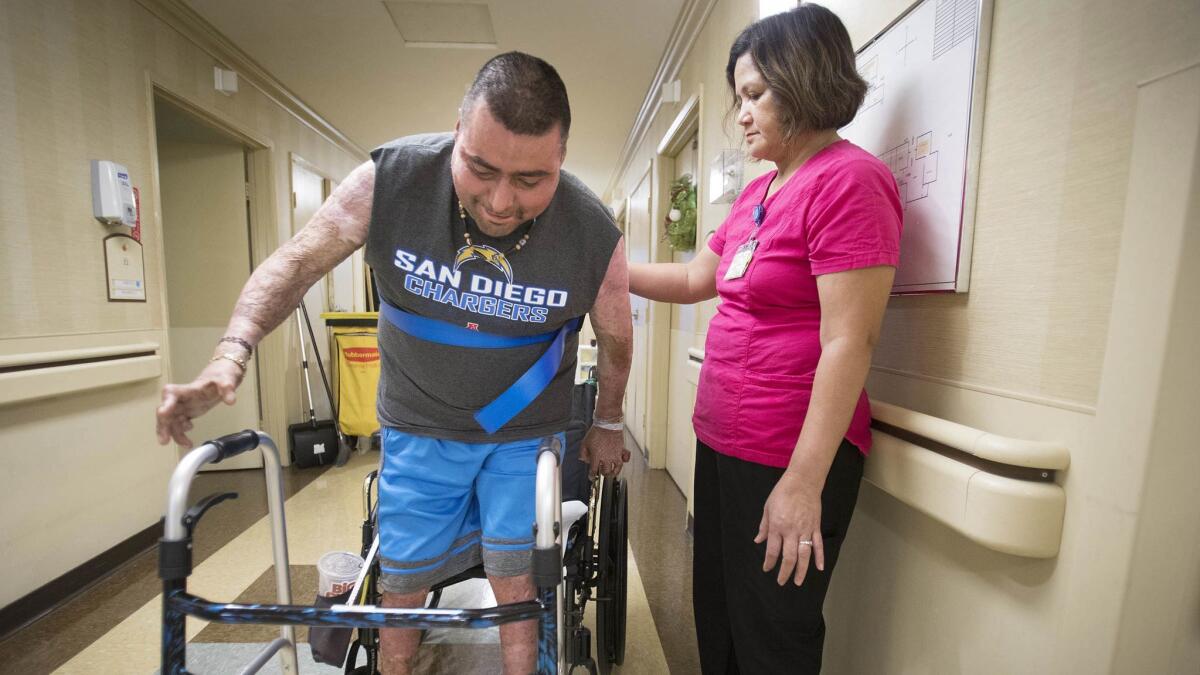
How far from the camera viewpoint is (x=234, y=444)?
79cm

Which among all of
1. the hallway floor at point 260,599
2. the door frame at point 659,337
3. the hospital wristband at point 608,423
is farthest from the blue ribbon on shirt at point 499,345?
the door frame at point 659,337

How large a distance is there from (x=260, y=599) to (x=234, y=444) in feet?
5.01

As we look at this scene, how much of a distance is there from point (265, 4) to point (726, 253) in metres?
2.90

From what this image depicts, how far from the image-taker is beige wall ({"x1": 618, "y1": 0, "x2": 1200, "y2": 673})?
0.58m

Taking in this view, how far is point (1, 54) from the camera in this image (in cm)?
169

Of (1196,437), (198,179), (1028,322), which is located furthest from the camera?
(198,179)

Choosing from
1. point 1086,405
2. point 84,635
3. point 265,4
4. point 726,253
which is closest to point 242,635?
point 84,635

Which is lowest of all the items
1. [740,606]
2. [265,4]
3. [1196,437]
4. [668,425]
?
[668,425]

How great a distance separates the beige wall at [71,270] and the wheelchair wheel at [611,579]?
206 cm

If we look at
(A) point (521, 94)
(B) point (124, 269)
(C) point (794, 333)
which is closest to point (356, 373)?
(B) point (124, 269)

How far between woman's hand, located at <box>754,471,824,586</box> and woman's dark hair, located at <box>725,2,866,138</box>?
0.63 meters

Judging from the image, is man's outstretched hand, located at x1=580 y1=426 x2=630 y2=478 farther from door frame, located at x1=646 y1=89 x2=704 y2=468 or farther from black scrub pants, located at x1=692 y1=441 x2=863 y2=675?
door frame, located at x1=646 y1=89 x2=704 y2=468

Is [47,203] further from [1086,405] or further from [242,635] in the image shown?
[1086,405]

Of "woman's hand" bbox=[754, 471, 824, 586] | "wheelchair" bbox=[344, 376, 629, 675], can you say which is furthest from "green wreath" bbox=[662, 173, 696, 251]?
"woman's hand" bbox=[754, 471, 824, 586]
